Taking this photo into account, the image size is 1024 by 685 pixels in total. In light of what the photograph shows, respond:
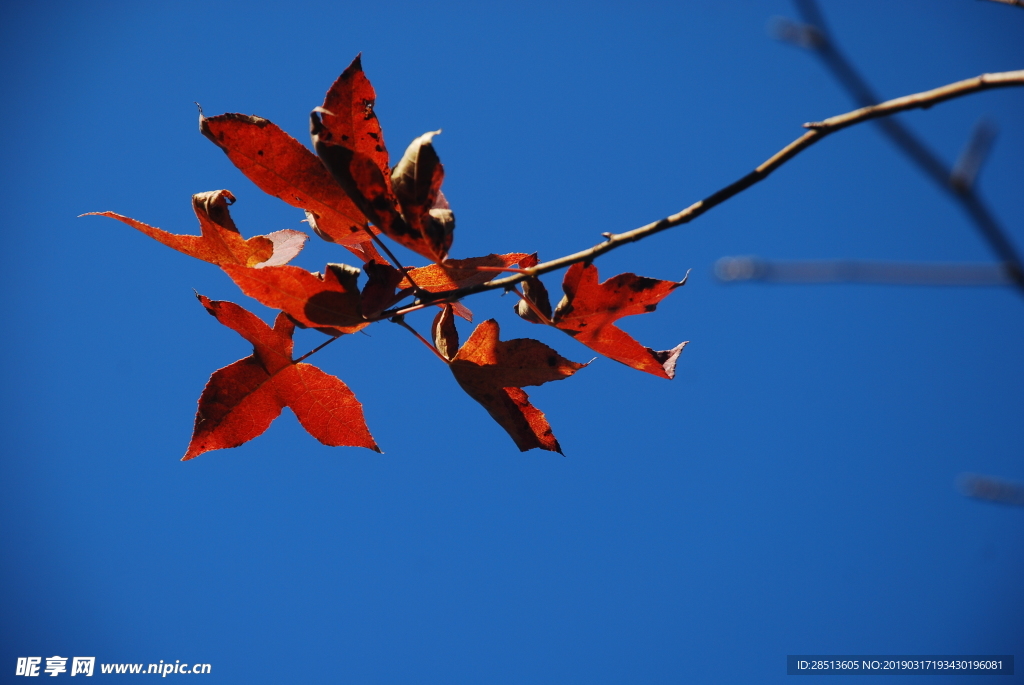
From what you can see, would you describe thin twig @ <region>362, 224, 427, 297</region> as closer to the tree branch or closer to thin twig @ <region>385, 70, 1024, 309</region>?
thin twig @ <region>385, 70, 1024, 309</region>

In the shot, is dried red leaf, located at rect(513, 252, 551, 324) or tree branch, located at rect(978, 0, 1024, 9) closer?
tree branch, located at rect(978, 0, 1024, 9)

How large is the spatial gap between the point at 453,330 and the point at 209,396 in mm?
246

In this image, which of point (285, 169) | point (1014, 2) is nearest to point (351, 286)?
point (285, 169)

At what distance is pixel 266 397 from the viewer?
2.08 feet

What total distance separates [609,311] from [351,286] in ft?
0.78

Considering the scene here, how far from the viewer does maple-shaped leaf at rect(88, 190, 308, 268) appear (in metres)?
0.55

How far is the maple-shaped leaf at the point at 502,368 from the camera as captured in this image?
60 centimetres

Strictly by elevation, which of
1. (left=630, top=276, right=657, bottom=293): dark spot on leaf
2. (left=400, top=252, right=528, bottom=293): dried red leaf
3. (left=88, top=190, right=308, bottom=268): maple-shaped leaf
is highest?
(left=88, top=190, right=308, bottom=268): maple-shaped leaf

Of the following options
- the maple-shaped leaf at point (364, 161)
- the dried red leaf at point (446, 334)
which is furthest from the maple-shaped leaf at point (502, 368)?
the maple-shaped leaf at point (364, 161)

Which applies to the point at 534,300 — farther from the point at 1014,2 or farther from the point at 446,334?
the point at 1014,2

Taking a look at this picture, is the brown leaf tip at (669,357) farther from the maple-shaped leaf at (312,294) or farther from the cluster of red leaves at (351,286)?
the maple-shaped leaf at (312,294)

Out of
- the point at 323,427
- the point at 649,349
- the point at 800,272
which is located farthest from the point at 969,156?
the point at 323,427

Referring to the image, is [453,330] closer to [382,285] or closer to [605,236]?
[382,285]

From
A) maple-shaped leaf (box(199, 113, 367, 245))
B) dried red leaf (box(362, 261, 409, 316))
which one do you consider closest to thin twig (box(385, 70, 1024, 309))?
dried red leaf (box(362, 261, 409, 316))
